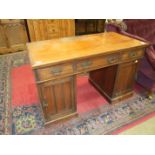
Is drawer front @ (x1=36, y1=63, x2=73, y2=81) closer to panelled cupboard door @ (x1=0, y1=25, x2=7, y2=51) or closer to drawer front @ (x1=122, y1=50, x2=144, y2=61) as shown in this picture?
drawer front @ (x1=122, y1=50, x2=144, y2=61)

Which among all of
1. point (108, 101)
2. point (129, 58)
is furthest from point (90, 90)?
point (129, 58)

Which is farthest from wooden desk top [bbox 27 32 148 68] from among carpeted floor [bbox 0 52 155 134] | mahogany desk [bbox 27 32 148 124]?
carpeted floor [bbox 0 52 155 134]

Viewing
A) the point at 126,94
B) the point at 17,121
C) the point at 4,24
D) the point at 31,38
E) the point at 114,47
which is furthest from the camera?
the point at 31,38

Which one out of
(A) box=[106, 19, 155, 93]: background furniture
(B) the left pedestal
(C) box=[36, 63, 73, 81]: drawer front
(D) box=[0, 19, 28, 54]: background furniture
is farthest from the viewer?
(D) box=[0, 19, 28, 54]: background furniture

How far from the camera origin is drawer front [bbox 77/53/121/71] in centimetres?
125

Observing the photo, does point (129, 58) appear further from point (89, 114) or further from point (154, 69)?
point (89, 114)

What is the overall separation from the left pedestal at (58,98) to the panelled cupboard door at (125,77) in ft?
1.94

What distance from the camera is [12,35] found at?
3215 mm

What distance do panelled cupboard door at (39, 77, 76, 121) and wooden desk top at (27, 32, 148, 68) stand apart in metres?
0.22

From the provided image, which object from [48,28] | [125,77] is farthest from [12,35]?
[125,77]

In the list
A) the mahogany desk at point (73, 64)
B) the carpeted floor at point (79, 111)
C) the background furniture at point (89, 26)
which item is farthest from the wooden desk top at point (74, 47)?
the background furniture at point (89, 26)

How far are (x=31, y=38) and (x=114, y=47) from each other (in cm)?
261

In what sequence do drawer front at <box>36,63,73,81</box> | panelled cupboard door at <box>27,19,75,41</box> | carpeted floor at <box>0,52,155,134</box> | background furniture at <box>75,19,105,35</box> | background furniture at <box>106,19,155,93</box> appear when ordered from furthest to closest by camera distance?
background furniture at <box>75,19,105,35</box>
panelled cupboard door at <box>27,19,75,41</box>
background furniture at <box>106,19,155,93</box>
carpeted floor at <box>0,52,155,134</box>
drawer front at <box>36,63,73,81</box>

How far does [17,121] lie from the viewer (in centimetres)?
159
